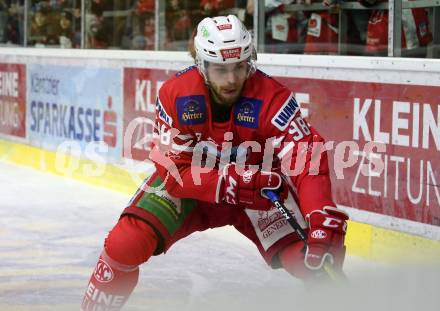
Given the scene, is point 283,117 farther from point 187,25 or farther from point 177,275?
point 187,25

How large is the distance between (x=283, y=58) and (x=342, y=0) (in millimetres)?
558

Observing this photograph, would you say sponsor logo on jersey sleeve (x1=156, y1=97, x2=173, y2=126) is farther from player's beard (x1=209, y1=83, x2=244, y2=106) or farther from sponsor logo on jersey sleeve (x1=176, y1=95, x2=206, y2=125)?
player's beard (x1=209, y1=83, x2=244, y2=106)

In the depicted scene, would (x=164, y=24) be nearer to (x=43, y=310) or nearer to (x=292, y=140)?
(x=43, y=310)

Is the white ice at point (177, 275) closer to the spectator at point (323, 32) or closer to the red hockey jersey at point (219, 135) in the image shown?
the red hockey jersey at point (219, 135)

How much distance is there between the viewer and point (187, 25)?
7133mm

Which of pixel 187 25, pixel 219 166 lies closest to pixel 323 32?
pixel 187 25

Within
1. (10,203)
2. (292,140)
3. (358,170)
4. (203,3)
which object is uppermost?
(203,3)

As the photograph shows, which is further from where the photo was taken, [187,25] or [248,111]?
[187,25]

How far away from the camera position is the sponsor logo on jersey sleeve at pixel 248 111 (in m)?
3.55

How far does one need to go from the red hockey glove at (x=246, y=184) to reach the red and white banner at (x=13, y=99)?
6170 mm

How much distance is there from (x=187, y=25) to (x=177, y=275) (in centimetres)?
270

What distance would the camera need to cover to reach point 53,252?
5387 millimetres

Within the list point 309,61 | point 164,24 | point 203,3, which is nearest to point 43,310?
point 309,61

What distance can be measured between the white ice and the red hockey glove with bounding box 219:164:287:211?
344mm
